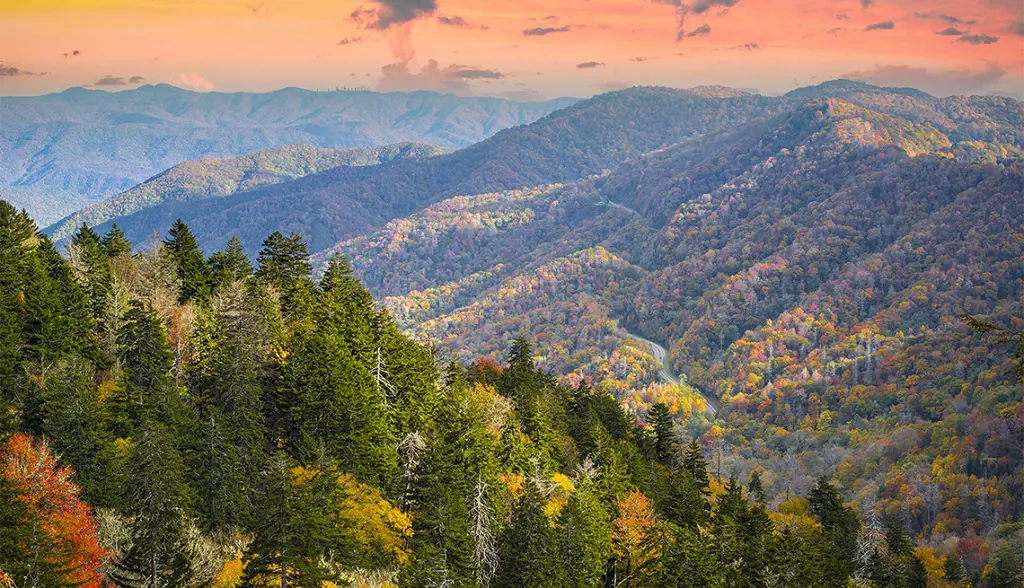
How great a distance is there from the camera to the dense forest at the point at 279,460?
29922 mm

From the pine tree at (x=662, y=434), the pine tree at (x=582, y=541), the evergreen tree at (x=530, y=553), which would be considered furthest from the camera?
the pine tree at (x=662, y=434)

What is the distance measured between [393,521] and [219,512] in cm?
875

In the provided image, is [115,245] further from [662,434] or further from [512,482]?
[662,434]

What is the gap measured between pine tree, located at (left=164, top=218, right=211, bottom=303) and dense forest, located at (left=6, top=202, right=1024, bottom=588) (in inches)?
6.1

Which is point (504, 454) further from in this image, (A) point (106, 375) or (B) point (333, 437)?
(A) point (106, 375)

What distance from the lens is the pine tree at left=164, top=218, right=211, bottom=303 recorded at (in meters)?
53.6

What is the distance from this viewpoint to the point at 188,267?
54531 millimetres

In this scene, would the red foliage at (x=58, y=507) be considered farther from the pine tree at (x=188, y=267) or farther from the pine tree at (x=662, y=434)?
the pine tree at (x=662, y=434)

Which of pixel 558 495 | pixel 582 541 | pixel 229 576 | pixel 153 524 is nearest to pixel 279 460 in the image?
pixel 229 576

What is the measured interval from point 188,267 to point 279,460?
94.6 feet

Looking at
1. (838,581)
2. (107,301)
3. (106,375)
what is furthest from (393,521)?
(838,581)

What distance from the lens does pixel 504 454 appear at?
46.9m

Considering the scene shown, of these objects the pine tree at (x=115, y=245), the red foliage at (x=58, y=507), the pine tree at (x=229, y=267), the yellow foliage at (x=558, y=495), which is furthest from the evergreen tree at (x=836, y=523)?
Result: the pine tree at (x=115, y=245)

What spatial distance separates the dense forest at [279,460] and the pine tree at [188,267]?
6.1 inches
